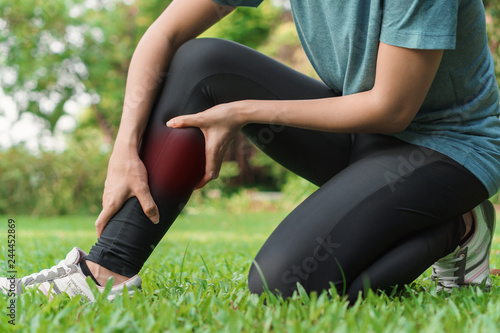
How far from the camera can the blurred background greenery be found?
7.88 meters

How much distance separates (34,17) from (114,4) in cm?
244

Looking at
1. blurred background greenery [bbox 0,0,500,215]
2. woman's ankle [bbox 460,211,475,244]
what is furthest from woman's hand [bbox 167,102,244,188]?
blurred background greenery [bbox 0,0,500,215]

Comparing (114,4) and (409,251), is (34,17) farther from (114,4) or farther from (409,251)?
(409,251)

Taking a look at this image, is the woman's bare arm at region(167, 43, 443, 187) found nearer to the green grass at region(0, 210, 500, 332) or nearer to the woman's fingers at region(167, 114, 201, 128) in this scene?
the woman's fingers at region(167, 114, 201, 128)

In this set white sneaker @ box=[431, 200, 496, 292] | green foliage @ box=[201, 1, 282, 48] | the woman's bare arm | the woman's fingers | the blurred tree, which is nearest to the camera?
the woman's bare arm

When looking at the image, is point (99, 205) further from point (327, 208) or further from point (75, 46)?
point (327, 208)

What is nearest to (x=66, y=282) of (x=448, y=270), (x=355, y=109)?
(x=355, y=109)

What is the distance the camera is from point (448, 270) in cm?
142

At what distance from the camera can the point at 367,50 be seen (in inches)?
47.9

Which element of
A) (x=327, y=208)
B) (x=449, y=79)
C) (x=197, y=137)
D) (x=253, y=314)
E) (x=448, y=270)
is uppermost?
(x=449, y=79)

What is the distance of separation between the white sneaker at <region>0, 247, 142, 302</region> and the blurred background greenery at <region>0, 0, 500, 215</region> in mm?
6273

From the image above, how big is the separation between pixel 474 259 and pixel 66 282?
110cm

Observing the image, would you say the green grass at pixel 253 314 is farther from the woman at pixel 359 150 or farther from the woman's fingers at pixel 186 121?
the woman's fingers at pixel 186 121

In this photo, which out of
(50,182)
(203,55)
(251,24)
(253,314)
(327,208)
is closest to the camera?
(253,314)
